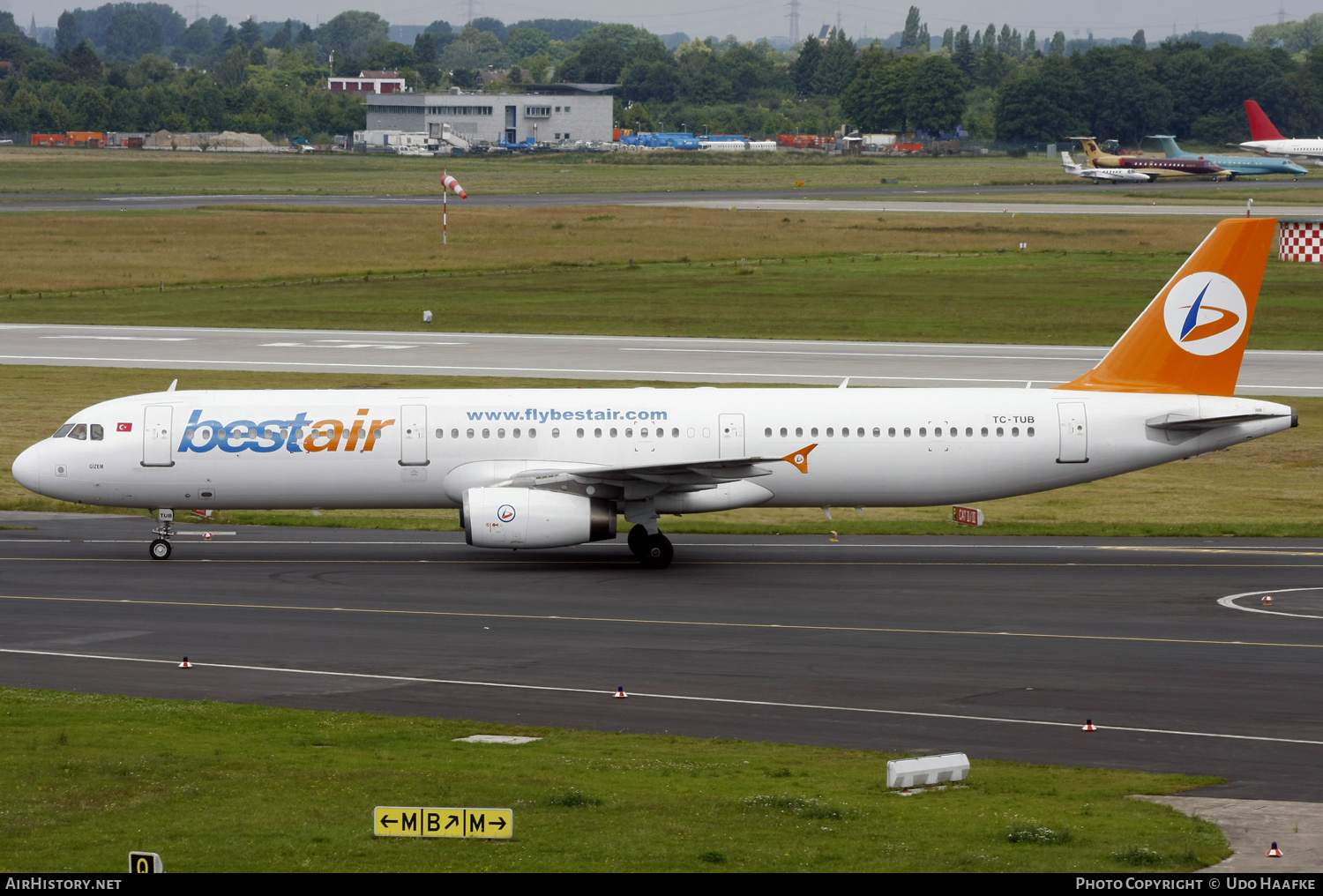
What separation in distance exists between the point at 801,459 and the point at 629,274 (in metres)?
69.4

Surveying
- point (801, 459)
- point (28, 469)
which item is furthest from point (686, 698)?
point (28, 469)

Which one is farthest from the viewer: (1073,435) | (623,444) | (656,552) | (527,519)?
(1073,435)

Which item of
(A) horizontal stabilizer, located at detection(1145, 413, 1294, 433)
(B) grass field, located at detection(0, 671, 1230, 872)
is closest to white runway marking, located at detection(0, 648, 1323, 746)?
(B) grass field, located at detection(0, 671, 1230, 872)

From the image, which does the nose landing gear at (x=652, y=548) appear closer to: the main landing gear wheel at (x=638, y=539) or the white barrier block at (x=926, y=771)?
the main landing gear wheel at (x=638, y=539)

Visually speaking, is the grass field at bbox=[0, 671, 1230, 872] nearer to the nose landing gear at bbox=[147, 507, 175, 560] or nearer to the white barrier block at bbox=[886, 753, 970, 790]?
the white barrier block at bbox=[886, 753, 970, 790]

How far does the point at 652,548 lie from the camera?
38781 millimetres

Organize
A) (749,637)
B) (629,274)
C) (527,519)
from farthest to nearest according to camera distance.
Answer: (629,274) → (527,519) → (749,637)

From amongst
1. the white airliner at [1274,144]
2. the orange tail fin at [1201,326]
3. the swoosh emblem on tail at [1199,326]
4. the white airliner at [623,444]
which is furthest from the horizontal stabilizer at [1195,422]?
the white airliner at [1274,144]

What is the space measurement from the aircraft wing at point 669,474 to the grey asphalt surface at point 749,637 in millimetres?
2243

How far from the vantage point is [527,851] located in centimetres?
1706

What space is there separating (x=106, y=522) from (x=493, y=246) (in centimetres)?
7685

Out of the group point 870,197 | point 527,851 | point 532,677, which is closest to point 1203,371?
point 532,677

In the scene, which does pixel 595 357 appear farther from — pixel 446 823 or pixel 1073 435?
pixel 446 823
